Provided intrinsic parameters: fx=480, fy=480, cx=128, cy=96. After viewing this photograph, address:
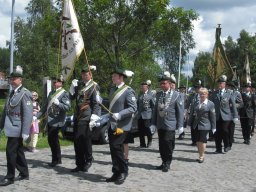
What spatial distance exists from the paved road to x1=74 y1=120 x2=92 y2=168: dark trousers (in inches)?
10.1

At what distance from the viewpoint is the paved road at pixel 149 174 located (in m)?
7.93

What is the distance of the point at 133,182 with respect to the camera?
27.4 feet

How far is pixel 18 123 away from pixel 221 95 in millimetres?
6574

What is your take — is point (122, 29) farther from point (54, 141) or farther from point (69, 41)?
point (54, 141)

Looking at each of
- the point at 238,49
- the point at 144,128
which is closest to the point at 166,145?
the point at 144,128

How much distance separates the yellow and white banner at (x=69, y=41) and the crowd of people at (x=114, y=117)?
1.39ft

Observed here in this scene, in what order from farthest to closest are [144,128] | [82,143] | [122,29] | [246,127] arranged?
[122,29], [246,127], [144,128], [82,143]

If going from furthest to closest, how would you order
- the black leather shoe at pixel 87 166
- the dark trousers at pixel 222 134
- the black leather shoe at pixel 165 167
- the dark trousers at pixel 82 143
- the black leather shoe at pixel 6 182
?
1. the dark trousers at pixel 222 134
2. the black leather shoe at pixel 165 167
3. the black leather shoe at pixel 87 166
4. the dark trousers at pixel 82 143
5. the black leather shoe at pixel 6 182

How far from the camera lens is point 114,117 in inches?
320

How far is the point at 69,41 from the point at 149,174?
3.10 m

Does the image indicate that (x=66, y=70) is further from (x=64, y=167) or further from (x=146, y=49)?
(x=146, y=49)

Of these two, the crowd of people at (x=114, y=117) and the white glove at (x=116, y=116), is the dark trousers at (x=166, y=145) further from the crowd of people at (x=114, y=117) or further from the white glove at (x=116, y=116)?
the white glove at (x=116, y=116)

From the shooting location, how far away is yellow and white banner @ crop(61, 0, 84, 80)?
9.60 m

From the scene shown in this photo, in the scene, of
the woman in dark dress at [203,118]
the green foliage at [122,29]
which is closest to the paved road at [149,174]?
the woman in dark dress at [203,118]
